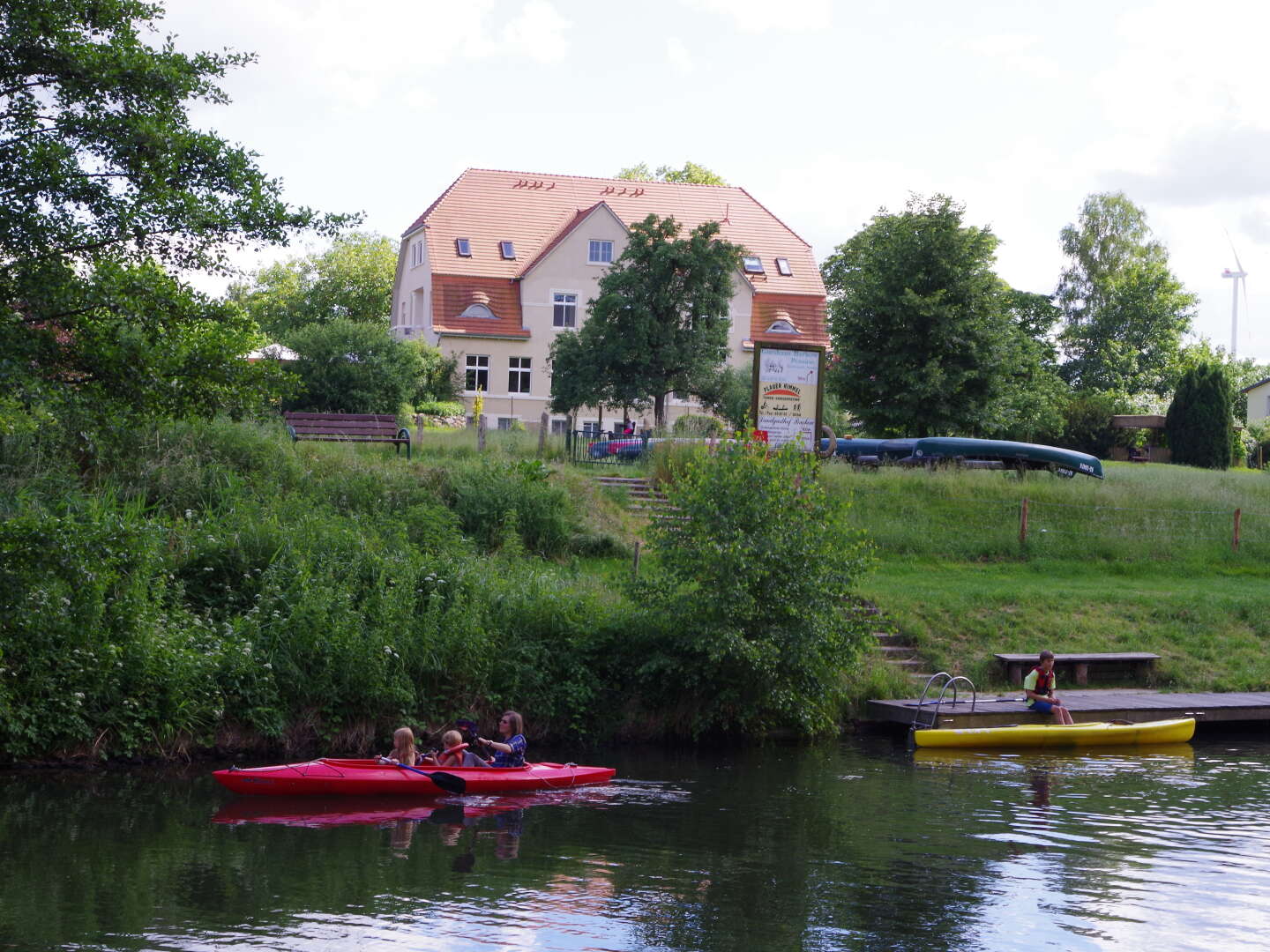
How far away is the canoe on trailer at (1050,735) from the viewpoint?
21047mm

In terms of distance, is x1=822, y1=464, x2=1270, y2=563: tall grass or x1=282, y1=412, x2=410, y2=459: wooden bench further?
x1=822, y1=464, x2=1270, y2=563: tall grass

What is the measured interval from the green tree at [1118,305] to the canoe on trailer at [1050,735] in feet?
187

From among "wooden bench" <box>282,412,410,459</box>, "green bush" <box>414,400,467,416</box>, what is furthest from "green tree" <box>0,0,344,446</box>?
"green bush" <box>414,400,467,416</box>

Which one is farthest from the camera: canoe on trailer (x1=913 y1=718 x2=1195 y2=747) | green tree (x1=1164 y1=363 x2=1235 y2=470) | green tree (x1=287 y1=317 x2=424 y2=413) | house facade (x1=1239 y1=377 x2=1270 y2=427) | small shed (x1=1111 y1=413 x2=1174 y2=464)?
house facade (x1=1239 y1=377 x2=1270 y2=427)

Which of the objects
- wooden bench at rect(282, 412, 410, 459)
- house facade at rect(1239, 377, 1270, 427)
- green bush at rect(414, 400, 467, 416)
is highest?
house facade at rect(1239, 377, 1270, 427)

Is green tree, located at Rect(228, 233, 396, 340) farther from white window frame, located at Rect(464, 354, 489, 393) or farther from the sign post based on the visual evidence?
the sign post

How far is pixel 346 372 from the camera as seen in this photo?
4516cm

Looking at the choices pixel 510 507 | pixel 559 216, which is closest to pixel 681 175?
pixel 559 216

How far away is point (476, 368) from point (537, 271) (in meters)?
5.27

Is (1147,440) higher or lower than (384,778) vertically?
higher

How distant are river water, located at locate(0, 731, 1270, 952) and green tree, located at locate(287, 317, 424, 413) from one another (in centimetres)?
2810

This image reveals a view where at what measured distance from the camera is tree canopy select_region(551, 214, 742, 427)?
42844mm

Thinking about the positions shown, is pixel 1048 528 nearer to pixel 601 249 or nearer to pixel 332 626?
pixel 332 626

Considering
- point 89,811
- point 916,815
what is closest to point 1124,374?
point 916,815
